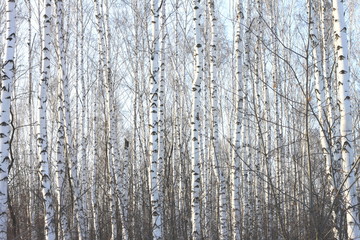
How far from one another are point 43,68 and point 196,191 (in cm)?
361

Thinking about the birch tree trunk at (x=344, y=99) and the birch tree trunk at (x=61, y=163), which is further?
the birch tree trunk at (x=61, y=163)

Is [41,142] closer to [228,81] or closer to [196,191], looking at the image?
[196,191]

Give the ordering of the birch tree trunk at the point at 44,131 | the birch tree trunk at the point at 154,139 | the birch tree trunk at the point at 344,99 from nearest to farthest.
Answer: the birch tree trunk at the point at 344,99, the birch tree trunk at the point at 44,131, the birch tree trunk at the point at 154,139

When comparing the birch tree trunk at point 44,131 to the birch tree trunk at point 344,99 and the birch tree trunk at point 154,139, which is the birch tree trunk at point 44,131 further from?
the birch tree trunk at point 344,99

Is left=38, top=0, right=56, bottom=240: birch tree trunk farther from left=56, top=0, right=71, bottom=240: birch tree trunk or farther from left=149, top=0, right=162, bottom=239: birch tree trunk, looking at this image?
left=149, top=0, right=162, bottom=239: birch tree trunk

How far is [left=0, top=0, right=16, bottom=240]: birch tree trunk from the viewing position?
6.61 meters

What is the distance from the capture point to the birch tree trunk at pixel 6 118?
6.61m

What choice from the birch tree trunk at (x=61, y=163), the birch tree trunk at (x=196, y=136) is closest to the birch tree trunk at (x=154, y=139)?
the birch tree trunk at (x=196, y=136)

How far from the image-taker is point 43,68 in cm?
759

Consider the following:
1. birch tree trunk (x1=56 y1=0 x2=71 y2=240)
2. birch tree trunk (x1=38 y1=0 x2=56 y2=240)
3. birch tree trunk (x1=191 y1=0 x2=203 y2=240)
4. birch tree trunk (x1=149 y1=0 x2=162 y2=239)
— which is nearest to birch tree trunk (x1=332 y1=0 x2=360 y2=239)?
birch tree trunk (x1=191 y1=0 x2=203 y2=240)

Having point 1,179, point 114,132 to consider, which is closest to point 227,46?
point 114,132

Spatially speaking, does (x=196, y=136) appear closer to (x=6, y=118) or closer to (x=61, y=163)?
(x=61, y=163)

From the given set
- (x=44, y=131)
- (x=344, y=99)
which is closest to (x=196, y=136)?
(x=44, y=131)

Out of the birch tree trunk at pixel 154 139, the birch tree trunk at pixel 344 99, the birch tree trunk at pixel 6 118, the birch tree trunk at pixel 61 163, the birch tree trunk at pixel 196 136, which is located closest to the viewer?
the birch tree trunk at pixel 344 99
